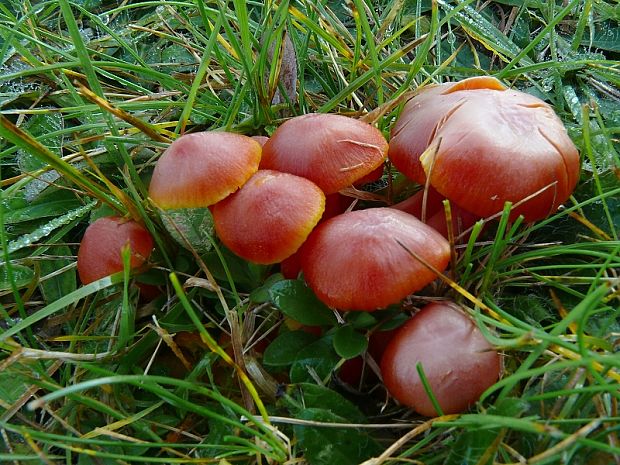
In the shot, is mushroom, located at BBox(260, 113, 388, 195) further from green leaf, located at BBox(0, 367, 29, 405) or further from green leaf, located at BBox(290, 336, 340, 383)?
green leaf, located at BBox(0, 367, 29, 405)

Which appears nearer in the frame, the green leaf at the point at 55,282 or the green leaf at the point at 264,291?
the green leaf at the point at 264,291

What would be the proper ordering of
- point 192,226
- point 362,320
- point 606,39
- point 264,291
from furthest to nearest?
point 606,39, point 192,226, point 264,291, point 362,320

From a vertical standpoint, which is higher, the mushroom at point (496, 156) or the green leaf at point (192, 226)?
the mushroom at point (496, 156)

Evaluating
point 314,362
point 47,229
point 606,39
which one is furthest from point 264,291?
point 606,39

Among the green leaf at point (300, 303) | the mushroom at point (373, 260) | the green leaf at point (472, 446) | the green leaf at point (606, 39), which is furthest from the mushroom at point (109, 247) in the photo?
the green leaf at point (606, 39)

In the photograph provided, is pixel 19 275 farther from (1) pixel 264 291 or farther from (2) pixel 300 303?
(2) pixel 300 303

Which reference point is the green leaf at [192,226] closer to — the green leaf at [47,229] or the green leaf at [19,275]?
the green leaf at [47,229]
